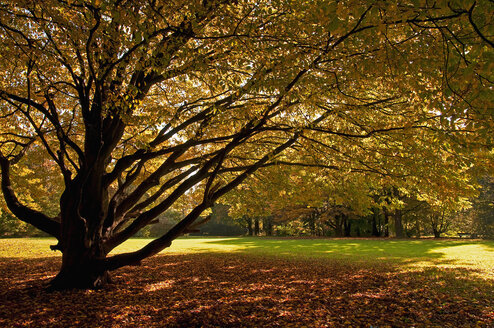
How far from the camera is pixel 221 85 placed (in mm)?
5152

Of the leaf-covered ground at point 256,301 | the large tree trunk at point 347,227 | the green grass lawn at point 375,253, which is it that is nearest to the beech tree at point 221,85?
the leaf-covered ground at point 256,301

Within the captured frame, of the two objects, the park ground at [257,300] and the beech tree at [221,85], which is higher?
the beech tree at [221,85]

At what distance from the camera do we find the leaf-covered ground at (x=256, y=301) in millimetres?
5137

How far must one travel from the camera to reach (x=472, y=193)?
7035 millimetres

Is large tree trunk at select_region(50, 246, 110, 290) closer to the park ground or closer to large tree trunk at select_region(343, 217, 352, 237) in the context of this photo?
the park ground

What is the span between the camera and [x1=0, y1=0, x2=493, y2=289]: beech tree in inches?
175

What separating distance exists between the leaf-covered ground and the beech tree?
1.10 metres

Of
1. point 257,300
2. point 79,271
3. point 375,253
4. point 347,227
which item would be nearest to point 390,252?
point 375,253

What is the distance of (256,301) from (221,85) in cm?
459

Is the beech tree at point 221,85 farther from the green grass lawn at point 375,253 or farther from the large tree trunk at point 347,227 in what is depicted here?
the large tree trunk at point 347,227

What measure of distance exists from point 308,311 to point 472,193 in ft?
16.1

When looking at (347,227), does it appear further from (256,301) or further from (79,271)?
(79,271)

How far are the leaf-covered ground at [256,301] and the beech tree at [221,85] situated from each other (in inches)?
43.2

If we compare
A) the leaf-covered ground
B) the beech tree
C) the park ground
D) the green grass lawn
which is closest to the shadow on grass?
the green grass lawn
